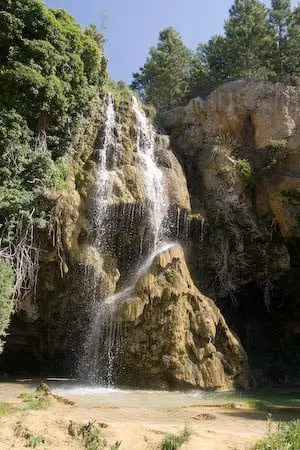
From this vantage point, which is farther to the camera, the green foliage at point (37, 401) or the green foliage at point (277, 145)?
the green foliage at point (277, 145)

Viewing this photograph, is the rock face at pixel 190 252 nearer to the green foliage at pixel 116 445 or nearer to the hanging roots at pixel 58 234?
the hanging roots at pixel 58 234

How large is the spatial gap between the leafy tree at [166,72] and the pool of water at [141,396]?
24.7m

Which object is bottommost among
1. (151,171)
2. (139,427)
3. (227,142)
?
A: (139,427)

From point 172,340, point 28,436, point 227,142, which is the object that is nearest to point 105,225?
point 172,340

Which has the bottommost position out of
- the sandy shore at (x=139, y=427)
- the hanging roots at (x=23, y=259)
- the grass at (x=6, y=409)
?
the sandy shore at (x=139, y=427)

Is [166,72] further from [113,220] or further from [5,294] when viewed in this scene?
[5,294]

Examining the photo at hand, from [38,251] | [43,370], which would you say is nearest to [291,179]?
[38,251]

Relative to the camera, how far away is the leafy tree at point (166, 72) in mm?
38000

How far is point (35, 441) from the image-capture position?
21.3 feet

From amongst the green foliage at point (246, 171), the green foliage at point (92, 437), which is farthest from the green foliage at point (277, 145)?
the green foliage at point (92, 437)

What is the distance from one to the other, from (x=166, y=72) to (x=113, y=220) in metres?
23.5

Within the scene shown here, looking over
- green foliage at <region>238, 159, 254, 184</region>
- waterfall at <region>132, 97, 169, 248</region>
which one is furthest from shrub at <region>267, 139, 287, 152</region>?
waterfall at <region>132, 97, 169, 248</region>

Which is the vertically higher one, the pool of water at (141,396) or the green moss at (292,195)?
the green moss at (292,195)

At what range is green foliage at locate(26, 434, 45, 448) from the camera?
21.1ft
